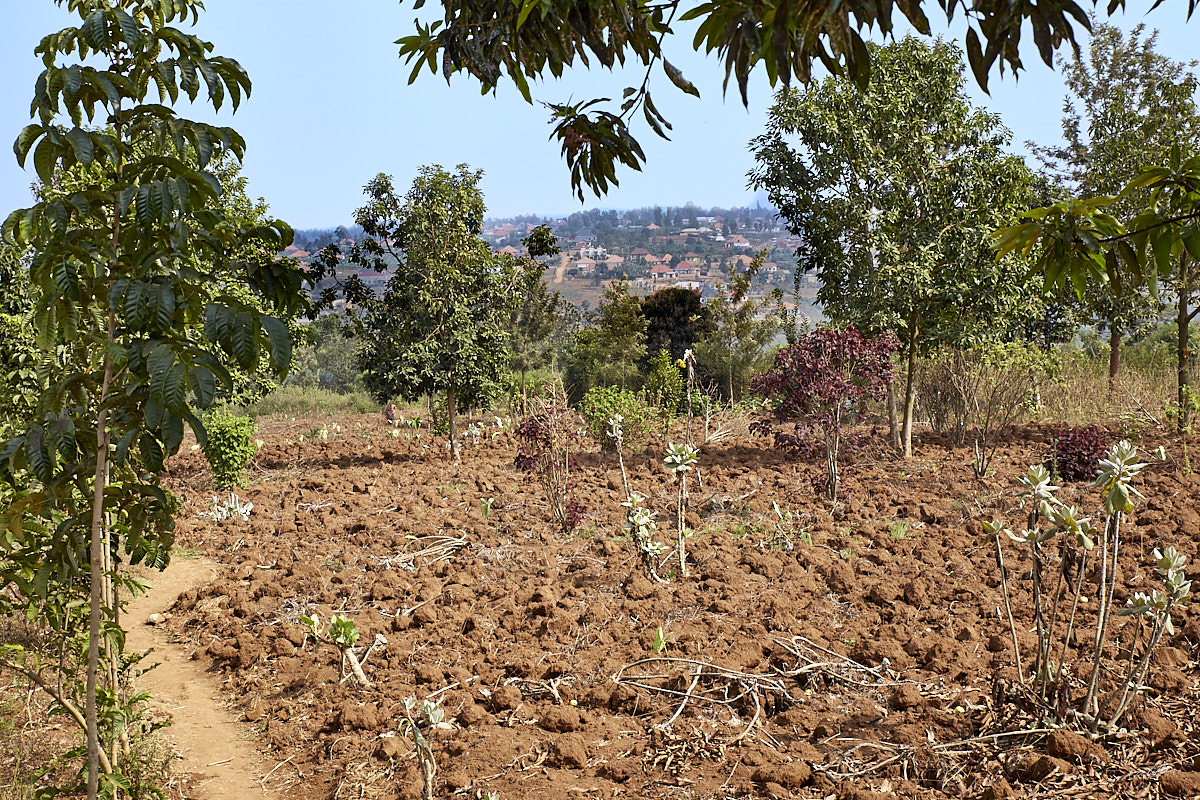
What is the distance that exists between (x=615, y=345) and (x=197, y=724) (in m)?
13.9

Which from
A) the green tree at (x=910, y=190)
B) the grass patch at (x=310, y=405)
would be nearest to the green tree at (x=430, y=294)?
the green tree at (x=910, y=190)

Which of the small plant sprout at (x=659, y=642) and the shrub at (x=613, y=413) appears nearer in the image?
the small plant sprout at (x=659, y=642)

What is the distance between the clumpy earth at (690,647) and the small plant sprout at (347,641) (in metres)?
0.07

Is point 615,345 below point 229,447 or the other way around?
the other way around

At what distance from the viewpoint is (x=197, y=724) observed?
4250 mm

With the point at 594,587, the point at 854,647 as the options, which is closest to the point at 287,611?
the point at 594,587

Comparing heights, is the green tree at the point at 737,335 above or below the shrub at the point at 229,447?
above

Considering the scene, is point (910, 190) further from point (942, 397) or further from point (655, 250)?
point (655, 250)

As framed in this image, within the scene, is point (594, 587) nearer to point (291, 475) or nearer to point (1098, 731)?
point (1098, 731)

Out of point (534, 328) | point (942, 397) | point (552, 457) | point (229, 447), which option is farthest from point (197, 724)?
point (534, 328)

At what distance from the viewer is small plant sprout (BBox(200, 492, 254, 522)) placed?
7633mm

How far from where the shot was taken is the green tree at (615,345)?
17.7 meters

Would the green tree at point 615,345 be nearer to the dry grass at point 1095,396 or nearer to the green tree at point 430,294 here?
the green tree at point 430,294

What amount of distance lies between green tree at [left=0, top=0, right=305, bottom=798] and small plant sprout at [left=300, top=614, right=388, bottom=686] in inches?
44.9
